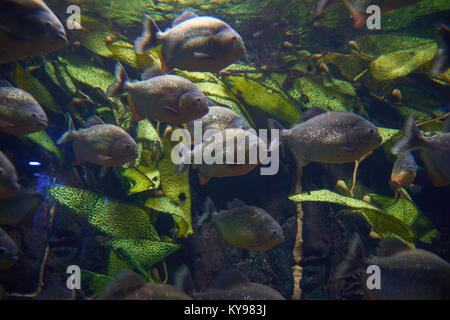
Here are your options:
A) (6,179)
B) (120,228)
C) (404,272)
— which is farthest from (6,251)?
(404,272)

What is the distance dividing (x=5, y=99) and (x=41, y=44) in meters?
0.61

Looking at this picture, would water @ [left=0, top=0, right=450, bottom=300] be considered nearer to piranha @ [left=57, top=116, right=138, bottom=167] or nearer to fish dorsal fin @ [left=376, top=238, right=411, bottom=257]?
piranha @ [left=57, top=116, right=138, bottom=167]

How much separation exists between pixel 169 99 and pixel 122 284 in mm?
1498

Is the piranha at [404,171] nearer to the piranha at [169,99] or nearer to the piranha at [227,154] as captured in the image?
the piranha at [227,154]

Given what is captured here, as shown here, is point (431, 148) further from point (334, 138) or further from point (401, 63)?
point (401, 63)

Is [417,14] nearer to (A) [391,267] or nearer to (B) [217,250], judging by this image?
(A) [391,267]

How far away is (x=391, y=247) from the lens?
2080mm

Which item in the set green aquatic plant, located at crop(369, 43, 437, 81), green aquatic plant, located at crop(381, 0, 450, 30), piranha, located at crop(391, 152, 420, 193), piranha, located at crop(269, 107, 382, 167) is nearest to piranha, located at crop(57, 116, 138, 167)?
piranha, located at crop(269, 107, 382, 167)

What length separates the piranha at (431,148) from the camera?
235 centimetres

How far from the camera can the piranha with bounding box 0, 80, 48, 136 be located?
206 centimetres

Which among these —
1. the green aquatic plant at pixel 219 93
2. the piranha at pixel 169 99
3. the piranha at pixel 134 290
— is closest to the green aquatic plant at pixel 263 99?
the green aquatic plant at pixel 219 93

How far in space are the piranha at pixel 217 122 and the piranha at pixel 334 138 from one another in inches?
23.3

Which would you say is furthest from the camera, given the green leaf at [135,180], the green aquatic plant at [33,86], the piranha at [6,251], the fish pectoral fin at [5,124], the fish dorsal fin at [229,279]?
the green aquatic plant at [33,86]
